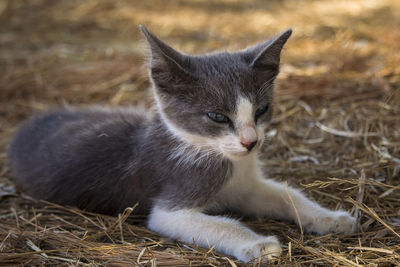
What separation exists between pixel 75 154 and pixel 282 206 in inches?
64.6

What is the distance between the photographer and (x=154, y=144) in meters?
3.27

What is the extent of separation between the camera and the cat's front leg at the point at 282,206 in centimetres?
293

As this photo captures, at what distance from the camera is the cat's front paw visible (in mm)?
2898


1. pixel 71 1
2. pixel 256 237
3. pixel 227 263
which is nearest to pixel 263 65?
pixel 256 237

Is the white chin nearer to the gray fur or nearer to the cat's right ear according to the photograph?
the gray fur

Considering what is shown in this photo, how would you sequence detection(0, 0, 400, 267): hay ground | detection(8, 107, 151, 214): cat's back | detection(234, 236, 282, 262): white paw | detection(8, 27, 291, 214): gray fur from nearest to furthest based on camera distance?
detection(234, 236, 282, 262): white paw → detection(0, 0, 400, 267): hay ground → detection(8, 27, 291, 214): gray fur → detection(8, 107, 151, 214): cat's back

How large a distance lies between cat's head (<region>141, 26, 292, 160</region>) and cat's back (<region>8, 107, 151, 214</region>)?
1.74 feet

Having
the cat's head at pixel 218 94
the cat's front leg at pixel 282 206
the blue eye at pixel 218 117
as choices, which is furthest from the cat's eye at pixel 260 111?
the cat's front leg at pixel 282 206

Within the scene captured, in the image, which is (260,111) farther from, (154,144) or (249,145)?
(154,144)

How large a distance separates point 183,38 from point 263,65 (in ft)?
14.2

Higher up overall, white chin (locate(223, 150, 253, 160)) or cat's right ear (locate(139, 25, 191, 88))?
cat's right ear (locate(139, 25, 191, 88))

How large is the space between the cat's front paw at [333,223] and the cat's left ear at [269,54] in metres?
1.09

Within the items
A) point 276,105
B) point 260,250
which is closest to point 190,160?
point 260,250

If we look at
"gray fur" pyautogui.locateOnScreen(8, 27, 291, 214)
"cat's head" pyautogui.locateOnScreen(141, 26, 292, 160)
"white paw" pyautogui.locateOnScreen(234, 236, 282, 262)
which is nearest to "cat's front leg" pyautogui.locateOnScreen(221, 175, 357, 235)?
"gray fur" pyautogui.locateOnScreen(8, 27, 291, 214)
